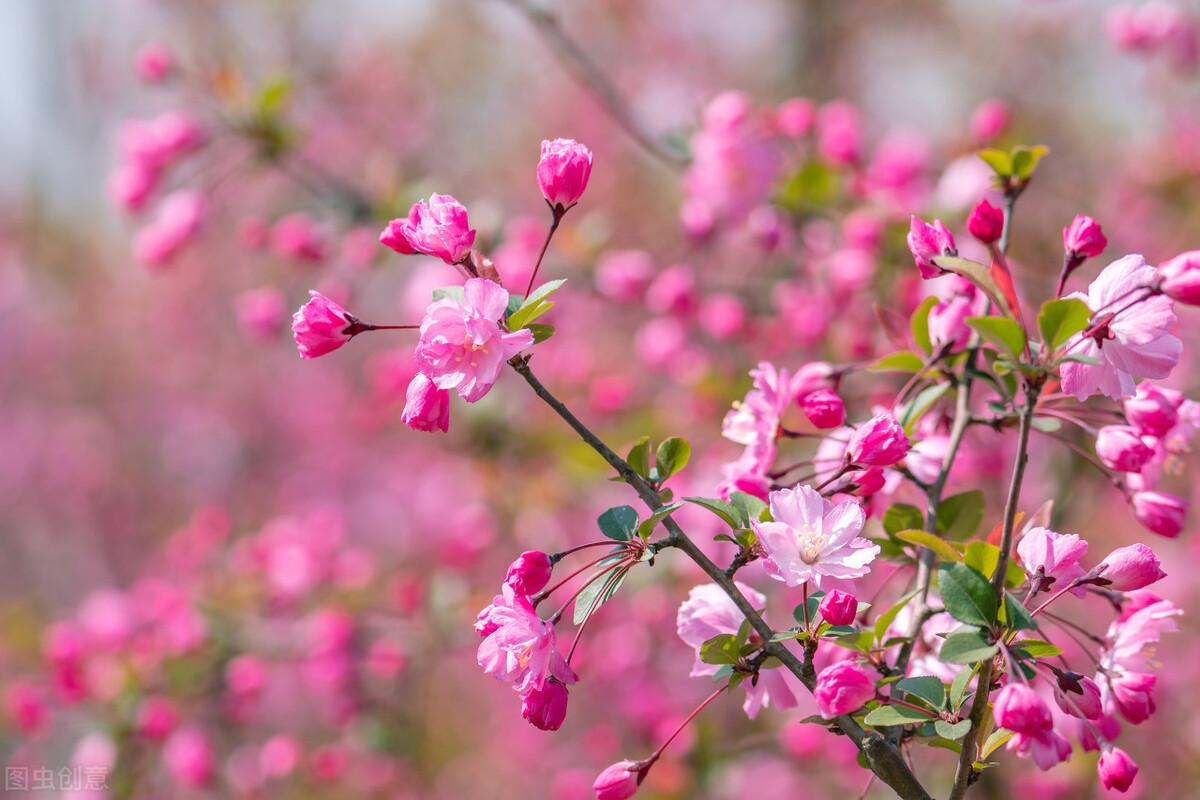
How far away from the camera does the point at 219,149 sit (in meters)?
2.71

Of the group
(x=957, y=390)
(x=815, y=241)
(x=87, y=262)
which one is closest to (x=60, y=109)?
(x=87, y=262)

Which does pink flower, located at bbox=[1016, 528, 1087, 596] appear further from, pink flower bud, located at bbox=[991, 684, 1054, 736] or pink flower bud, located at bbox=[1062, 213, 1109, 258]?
pink flower bud, located at bbox=[1062, 213, 1109, 258]

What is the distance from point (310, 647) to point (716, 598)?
83.0 inches

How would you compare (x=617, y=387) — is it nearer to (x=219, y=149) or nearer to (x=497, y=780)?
(x=219, y=149)

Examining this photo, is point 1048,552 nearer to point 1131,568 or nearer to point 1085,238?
point 1131,568

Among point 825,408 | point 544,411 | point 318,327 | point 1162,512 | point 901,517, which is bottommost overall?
point 1162,512

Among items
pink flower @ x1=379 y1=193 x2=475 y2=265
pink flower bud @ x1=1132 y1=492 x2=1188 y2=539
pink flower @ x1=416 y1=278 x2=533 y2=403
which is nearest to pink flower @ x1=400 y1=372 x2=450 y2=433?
pink flower @ x1=416 y1=278 x2=533 y2=403

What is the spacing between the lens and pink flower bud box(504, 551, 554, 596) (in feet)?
3.33

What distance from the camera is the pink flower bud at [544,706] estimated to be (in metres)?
0.99

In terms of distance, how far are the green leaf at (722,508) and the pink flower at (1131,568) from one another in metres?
0.36

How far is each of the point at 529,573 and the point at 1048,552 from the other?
0.50 meters

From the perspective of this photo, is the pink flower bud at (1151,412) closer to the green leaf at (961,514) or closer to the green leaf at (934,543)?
the green leaf at (961,514)

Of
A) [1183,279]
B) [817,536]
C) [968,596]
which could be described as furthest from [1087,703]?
[1183,279]

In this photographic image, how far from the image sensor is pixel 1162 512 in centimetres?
119
